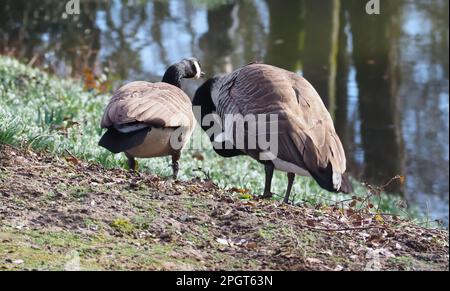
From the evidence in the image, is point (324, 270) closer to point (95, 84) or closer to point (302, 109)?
point (302, 109)

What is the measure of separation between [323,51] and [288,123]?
387 inches

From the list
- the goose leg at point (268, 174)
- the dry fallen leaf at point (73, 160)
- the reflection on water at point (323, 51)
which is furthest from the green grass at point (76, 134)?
the reflection on water at point (323, 51)

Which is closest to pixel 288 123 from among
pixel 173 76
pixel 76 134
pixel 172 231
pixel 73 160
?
pixel 172 231

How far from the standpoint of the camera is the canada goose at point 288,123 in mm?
5922

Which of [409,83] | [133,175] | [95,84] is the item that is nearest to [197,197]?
[133,175]

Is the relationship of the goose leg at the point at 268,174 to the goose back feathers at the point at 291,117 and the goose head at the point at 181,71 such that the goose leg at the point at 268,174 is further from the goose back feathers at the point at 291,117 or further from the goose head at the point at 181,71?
the goose head at the point at 181,71

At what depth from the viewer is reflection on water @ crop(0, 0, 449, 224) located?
15023 millimetres

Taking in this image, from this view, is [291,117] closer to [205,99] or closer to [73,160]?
[73,160]

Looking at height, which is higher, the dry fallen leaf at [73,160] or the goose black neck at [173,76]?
the goose black neck at [173,76]

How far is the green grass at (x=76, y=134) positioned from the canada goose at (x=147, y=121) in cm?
47

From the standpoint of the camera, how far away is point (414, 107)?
17828 millimetres

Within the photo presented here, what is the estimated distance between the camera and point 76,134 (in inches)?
335

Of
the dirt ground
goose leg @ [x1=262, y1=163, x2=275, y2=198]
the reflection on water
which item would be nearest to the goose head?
goose leg @ [x1=262, y1=163, x2=275, y2=198]

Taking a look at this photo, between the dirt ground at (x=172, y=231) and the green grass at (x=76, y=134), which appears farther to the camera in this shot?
the green grass at (x=76, y=134)
